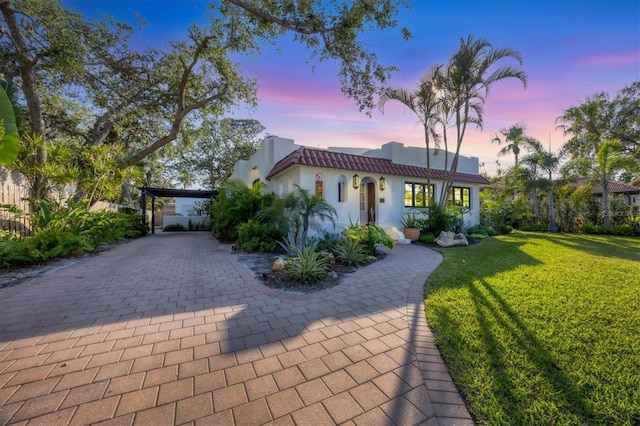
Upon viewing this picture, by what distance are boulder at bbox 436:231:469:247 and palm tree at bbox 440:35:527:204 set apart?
12.3 ft

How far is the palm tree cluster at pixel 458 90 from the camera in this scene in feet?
31.7

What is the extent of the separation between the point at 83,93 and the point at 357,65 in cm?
1312

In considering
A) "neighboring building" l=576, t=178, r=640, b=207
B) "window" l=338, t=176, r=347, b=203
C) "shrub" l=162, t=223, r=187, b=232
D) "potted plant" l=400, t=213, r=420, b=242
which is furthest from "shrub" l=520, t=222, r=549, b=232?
"shrub" l=162, t=223, r=187, b=232

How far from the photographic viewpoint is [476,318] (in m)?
3.39

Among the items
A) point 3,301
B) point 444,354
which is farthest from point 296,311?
point 3,301

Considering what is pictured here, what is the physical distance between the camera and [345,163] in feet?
34.8

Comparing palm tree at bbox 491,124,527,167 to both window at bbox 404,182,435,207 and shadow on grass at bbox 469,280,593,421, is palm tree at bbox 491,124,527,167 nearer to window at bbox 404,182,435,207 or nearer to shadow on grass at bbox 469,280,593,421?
window at bbox 404,182,435,207

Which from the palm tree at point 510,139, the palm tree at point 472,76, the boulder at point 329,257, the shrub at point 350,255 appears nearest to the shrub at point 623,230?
the palm tree at point 510,139

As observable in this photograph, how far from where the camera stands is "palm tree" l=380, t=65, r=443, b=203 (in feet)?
34.6

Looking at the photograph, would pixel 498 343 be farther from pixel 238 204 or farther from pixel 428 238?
pixel 238 204

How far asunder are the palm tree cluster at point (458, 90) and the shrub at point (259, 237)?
252 inches

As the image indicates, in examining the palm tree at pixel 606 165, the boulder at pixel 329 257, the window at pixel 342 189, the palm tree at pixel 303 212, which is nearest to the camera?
the boulder at pixel 329 257

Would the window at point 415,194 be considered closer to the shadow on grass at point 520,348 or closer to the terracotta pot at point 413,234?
the terracotta pot at point 413,234

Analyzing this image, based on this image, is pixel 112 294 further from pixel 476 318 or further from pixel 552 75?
pixel 552 75
